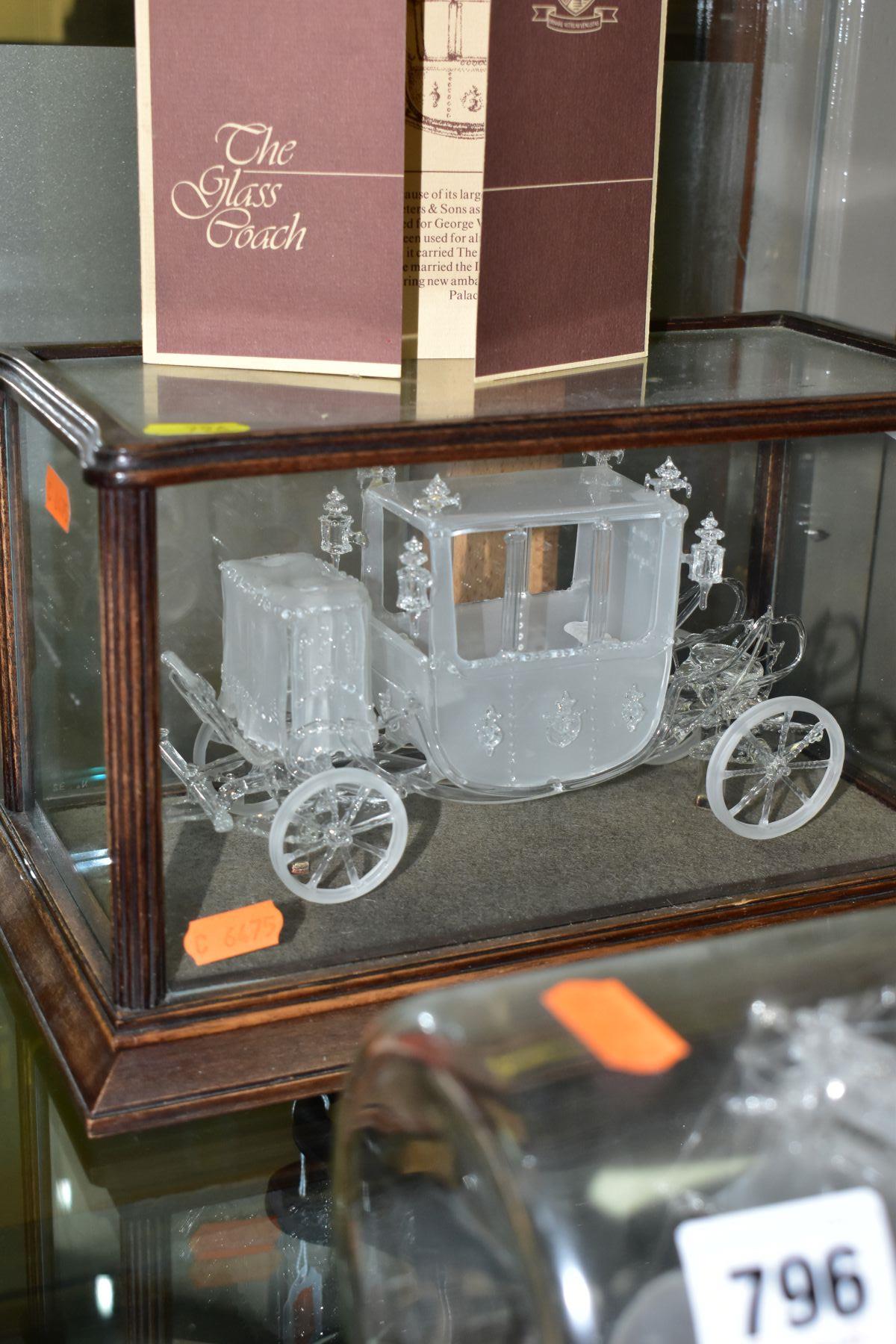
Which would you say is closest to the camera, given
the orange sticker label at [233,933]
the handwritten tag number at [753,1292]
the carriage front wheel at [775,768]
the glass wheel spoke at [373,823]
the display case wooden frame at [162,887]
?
the handwritten tag number at [753,1292]

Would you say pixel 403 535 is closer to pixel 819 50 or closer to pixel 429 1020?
pixel 429 1020

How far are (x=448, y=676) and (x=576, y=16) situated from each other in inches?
20.1

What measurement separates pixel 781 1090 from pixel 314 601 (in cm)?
63

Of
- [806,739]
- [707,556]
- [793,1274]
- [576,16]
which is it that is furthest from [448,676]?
[793,1274]

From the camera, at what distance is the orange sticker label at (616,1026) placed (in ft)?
2.14

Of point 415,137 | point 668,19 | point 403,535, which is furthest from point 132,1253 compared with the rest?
point 668,19

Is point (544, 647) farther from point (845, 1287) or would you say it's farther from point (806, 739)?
point (845, 1287)

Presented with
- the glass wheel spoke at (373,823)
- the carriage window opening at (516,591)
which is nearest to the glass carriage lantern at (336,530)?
the carriage window opening at (516,591)

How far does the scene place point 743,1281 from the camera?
0.60 m

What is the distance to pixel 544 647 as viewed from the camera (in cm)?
128

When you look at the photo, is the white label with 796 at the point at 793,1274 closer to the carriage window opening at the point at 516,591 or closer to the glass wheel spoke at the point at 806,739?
the carriage window opening at the point at 516,591

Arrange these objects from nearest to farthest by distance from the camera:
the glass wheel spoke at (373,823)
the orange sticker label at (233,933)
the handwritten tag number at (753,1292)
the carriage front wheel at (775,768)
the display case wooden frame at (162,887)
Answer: the handwritten tag number at (753,1292) < the display case wooden frame at (162,887) < the orange sticker label at (233,933) < the glass wheel spoke at (373,823) < the carriage front wheel at (775,768)

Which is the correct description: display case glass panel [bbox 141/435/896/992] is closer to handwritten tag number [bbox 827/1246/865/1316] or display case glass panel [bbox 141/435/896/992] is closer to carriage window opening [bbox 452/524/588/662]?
carriage window opening [bbox 452/524/588/662]

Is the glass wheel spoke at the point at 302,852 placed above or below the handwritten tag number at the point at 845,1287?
below
